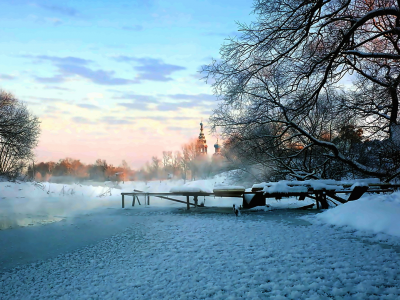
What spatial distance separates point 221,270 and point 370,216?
5934 millimetres

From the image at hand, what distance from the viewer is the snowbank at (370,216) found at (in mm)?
8580

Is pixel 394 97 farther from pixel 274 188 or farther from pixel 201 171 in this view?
pixel 201 171

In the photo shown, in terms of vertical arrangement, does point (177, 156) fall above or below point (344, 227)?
above

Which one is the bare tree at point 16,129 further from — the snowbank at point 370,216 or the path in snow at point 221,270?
the snowbank at point 370,216

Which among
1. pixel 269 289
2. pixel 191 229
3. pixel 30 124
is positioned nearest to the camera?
pixel 269 289

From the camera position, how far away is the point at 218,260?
6.28m

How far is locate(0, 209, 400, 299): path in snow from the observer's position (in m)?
4.66

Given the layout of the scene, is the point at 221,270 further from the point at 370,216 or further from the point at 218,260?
the point at 370,216

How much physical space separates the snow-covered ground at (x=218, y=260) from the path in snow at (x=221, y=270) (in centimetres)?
2

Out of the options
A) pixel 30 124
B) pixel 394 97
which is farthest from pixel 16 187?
pixel 394 97

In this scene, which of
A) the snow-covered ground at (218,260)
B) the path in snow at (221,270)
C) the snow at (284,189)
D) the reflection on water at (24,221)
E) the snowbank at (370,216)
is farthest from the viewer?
the snow at (284,189)

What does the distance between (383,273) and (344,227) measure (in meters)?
4.66

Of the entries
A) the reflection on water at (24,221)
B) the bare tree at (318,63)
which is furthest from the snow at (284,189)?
the reflection on water at (24,221)

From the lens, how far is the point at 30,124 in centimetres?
2575
